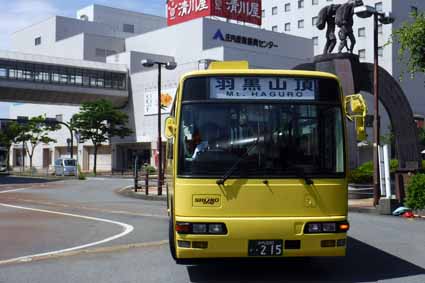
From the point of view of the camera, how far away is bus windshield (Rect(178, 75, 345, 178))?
7.83 m

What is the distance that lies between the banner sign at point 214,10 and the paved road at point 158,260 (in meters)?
55.4

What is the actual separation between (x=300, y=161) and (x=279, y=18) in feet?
268

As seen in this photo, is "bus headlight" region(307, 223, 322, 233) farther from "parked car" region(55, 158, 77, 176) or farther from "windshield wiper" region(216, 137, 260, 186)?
"parked car" region(55, 158, 77, 176)

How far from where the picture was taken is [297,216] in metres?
7.85

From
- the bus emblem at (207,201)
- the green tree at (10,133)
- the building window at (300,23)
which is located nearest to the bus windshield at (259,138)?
the bus emblem at (207,201)

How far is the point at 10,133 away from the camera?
78938 mm

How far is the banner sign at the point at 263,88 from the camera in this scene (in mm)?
8062

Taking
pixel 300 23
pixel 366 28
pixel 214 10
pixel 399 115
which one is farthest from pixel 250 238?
pixel 300 23

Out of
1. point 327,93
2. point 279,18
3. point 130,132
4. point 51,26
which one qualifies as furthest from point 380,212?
point 51,26

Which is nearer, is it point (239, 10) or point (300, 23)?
point (239, 10)

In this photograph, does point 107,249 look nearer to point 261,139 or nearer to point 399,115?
point 261,139

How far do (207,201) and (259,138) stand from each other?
1.06 metres

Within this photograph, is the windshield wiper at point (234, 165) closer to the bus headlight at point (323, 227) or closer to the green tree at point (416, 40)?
the bus headlight at point (323, 227)

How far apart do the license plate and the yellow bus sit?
0.01 m
